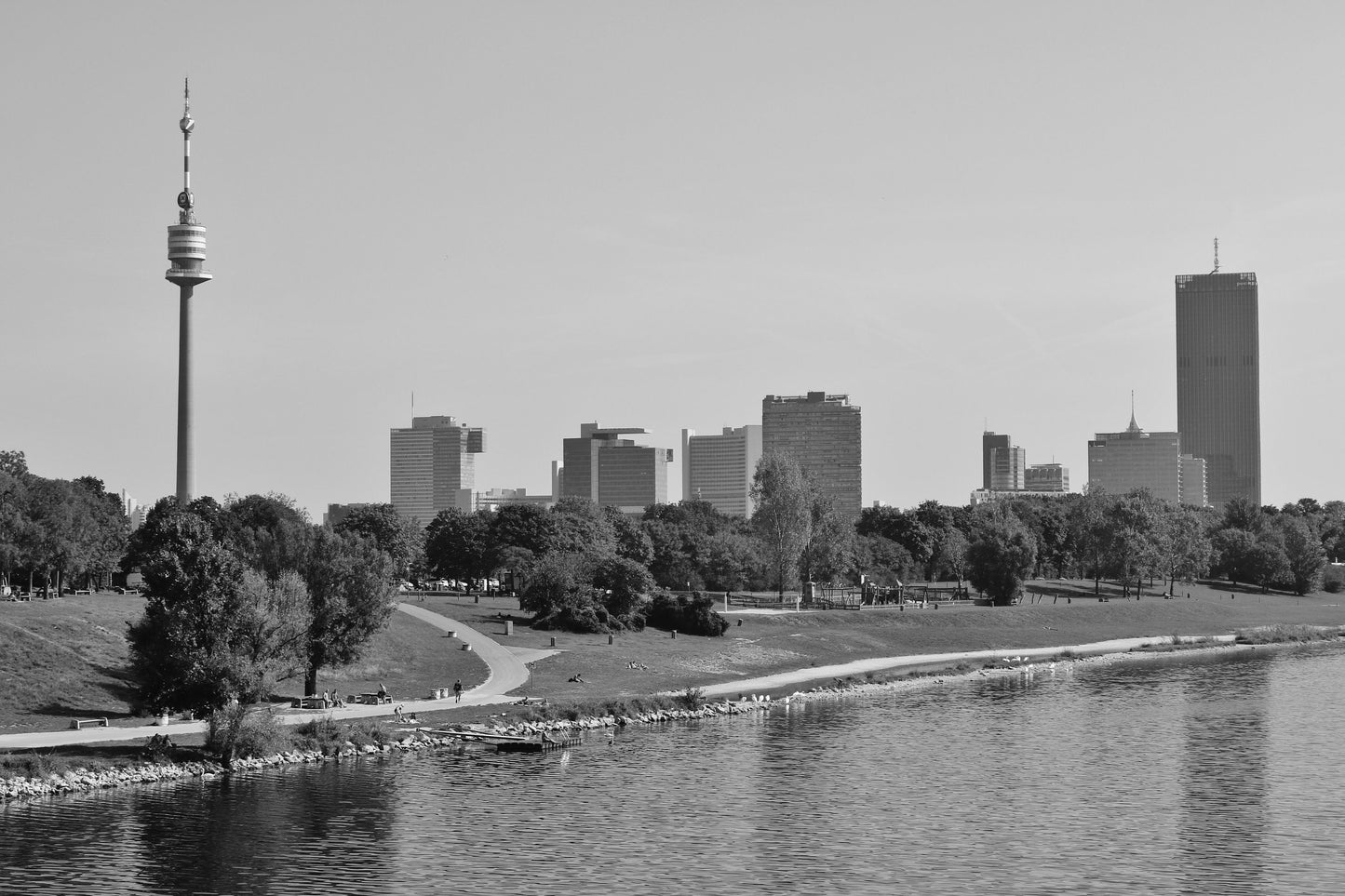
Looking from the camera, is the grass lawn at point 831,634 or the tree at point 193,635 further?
the grass lawn at point 831,634

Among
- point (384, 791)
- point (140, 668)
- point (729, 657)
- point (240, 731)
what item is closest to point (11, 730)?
point (140, 668)

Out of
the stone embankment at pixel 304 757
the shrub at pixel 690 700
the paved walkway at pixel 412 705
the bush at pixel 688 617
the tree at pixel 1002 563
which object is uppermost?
the tree at pixel 1002 563

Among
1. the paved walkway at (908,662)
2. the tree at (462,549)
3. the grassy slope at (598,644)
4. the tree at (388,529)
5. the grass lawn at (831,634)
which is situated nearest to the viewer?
the grassy slope at (598,644)

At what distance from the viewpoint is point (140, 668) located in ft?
241

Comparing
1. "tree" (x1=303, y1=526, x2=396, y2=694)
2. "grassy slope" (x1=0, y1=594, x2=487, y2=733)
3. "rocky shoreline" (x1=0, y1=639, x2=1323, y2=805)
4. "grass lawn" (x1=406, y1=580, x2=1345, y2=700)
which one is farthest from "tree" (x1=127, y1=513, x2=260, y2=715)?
"grass lawn" (x1=406, y1=580, x2=1345, y2=700)

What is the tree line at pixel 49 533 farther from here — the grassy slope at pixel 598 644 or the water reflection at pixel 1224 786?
the water reflection at pixel 1224 786

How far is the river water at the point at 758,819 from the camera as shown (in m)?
50.6

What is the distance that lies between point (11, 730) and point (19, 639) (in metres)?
15.3

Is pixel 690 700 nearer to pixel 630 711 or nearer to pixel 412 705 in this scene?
pixel 630 711

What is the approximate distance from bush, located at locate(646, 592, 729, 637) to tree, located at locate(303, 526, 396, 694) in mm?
40454

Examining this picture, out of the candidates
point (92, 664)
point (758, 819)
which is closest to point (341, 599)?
point (92, 664)

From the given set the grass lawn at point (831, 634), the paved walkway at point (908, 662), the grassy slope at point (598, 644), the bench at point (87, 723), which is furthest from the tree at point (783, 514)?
the bench at point (87, 723)

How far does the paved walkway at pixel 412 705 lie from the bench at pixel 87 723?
73 centimetres

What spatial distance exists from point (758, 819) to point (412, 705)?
95.2 feet
